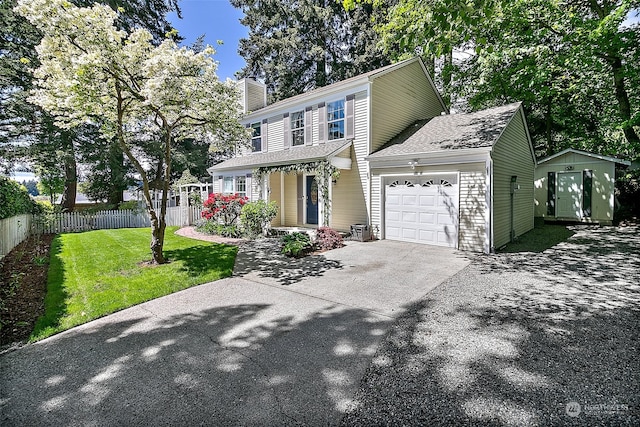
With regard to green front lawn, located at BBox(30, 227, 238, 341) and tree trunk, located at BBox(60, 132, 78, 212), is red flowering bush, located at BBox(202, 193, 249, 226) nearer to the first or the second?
green front lawn, located at BBox(30, 227, 238, 341)

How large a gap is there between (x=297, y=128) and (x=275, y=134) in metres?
1.48

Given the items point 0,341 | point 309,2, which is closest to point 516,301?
point 0,341

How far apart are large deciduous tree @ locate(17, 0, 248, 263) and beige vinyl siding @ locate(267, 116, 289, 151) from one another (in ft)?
21.0

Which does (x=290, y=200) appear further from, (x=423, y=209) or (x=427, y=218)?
(x=427, y=218)

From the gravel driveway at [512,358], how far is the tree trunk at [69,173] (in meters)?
18.1

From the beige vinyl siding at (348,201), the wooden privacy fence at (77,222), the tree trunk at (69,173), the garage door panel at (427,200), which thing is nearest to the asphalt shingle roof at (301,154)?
the beige vinyl siding at (348,201)

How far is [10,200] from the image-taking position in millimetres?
8148

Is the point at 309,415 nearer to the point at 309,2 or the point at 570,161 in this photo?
the point at 570,161

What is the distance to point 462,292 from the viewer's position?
545 cm

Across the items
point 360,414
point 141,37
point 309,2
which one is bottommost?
point 360,414

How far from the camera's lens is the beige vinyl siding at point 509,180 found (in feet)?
30.0

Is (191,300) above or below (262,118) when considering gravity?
below

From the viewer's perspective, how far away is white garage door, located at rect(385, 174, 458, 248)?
9.25 m

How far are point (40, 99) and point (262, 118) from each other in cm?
947
